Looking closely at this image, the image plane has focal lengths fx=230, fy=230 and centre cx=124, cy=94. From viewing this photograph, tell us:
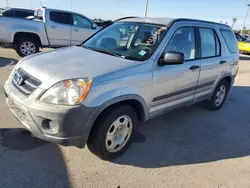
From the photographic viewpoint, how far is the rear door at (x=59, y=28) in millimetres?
8695

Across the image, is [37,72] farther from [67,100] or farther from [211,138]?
[211,138]

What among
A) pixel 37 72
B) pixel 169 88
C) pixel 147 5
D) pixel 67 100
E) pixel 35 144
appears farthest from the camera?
pixel 147 5

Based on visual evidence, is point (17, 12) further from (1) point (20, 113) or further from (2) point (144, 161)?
(2) point (144, 161)

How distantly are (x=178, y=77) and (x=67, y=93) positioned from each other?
176cm

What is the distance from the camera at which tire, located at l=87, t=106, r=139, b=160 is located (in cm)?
264

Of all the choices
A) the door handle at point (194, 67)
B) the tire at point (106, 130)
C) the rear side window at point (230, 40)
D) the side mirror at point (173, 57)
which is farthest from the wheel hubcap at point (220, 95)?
the tire at point (106, 130)

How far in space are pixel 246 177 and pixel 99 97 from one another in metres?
2.16

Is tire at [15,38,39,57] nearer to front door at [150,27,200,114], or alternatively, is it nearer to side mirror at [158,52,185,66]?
front door at [150,27,200,114]

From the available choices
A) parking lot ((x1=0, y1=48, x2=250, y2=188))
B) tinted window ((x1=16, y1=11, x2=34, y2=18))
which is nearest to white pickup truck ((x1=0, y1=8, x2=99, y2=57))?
tinted window ((x1=16, y1=11, x2=34, y2=18))

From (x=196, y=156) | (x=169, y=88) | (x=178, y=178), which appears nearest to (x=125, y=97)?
(x=169, y=88)

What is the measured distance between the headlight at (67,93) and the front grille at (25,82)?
204 mm

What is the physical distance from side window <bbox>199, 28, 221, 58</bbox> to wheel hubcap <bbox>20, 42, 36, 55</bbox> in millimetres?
6482

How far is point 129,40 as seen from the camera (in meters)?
3.54

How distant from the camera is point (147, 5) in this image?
74.7 ft
